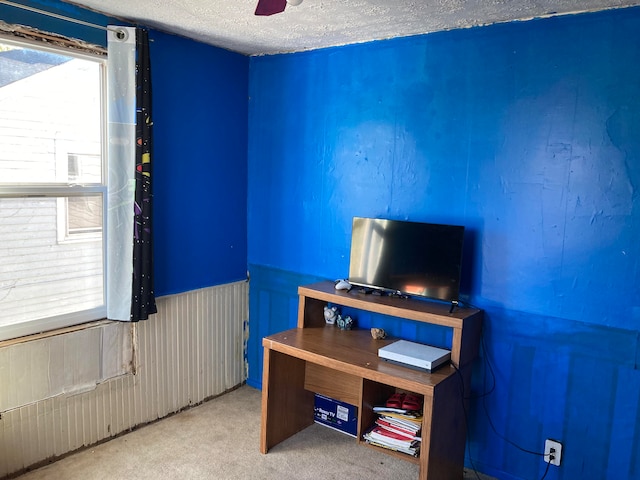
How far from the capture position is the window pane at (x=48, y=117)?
2266 millimetres

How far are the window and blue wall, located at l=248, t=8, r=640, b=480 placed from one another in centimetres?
131

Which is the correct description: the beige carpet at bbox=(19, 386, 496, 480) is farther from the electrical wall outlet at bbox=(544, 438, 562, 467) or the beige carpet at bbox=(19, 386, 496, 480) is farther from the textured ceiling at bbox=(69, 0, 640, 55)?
the textured ceiling at bbox=(69, 0, 640, 55)

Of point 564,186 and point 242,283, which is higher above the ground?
point 564,186

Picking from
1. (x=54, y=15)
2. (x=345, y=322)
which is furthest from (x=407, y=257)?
(x=54, y=15)

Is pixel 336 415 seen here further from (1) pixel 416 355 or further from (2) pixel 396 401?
(1) pixel 416 355

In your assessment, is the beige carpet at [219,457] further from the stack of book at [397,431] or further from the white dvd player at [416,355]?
the white dvd player at [416,355]

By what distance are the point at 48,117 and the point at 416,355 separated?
213 centimetres

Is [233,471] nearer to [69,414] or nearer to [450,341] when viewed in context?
[69,414]

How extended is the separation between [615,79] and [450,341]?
4.81 feet

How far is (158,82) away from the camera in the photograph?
283cm

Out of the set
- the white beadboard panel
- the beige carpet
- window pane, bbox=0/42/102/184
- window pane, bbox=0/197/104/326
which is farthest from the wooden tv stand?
window pane, bbox=0/42/102/184

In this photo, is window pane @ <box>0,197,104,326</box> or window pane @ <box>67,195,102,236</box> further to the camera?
window pane @ <box>67,195,102,236</box>

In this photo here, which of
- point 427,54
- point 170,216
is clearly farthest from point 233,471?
point 427,54

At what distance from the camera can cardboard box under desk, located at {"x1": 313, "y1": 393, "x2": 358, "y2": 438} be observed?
9.46 feet
